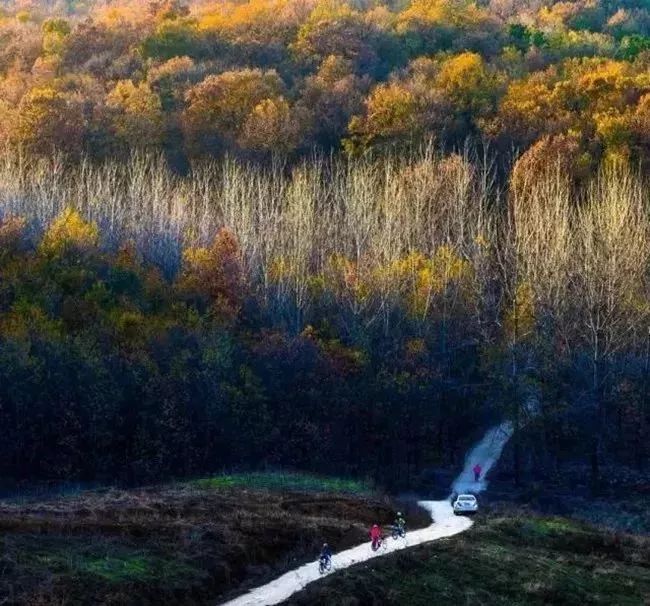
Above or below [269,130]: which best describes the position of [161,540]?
below

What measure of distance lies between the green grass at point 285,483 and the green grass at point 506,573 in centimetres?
806

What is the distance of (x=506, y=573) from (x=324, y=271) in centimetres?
3206

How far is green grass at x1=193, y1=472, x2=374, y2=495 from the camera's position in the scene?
3800cm

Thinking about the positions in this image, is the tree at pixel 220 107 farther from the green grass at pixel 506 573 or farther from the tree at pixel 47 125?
the green grass at pixel 506 573

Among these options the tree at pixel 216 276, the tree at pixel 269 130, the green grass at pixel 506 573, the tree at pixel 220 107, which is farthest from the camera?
the tree at pixel 220 107

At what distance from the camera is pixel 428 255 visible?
61.8 metres

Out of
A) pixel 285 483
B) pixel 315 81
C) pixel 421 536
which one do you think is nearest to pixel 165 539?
pixel 421 536

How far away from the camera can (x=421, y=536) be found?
3206 cm

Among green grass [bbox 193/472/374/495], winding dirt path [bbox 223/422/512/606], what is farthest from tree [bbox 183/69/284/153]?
green grass [bbox 193/472/374/495]

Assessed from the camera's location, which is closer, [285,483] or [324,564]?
[324,564]

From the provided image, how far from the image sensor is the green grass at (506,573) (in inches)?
949

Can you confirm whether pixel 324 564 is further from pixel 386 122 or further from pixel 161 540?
pixel 386 122

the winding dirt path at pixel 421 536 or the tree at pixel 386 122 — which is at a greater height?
the tree at pixel 386 122

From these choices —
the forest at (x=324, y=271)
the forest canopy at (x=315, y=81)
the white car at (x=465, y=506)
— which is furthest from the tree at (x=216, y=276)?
the forest canopy at (x=315, y=81)
